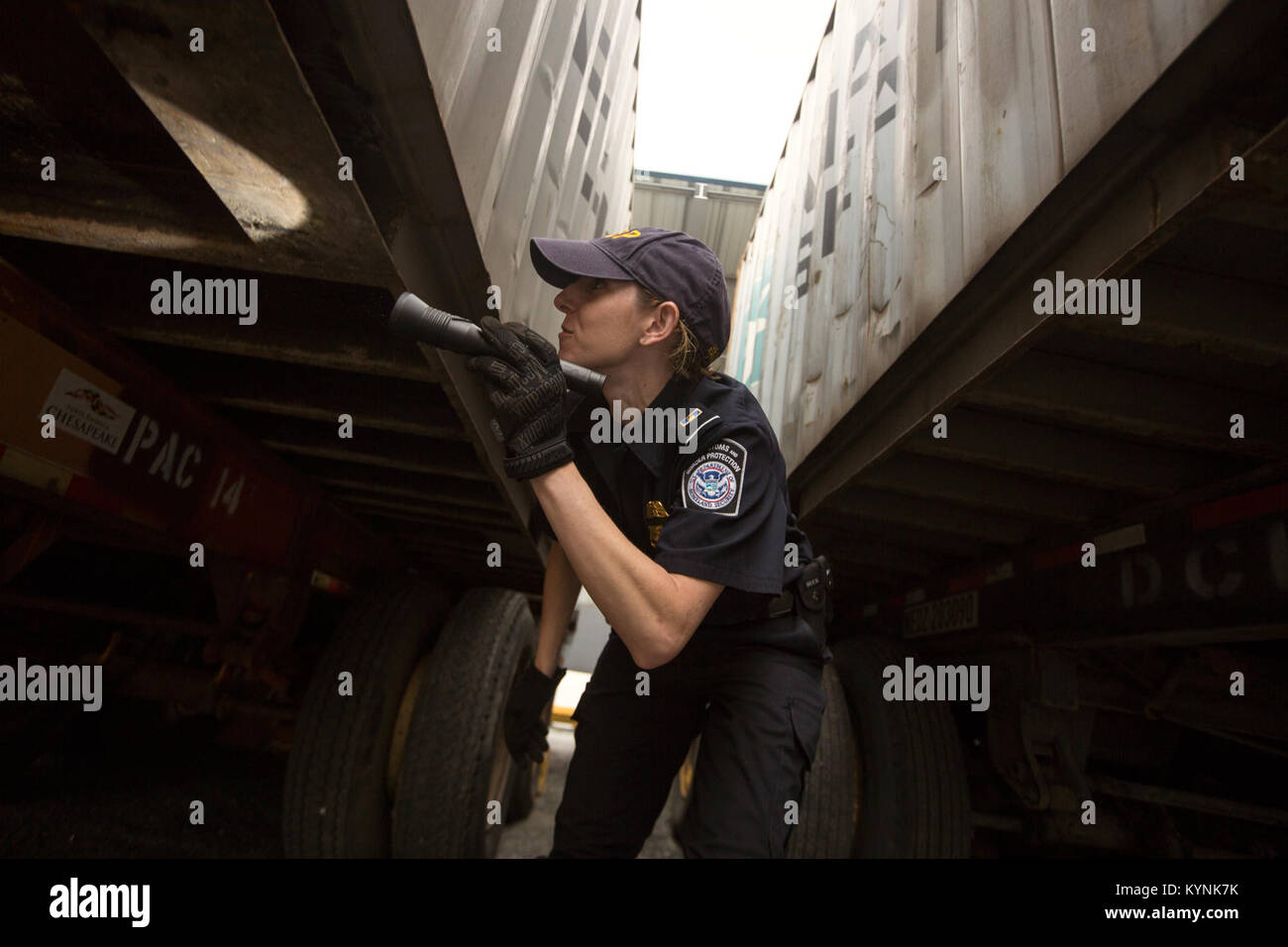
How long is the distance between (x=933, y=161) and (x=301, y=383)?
1.97 meters

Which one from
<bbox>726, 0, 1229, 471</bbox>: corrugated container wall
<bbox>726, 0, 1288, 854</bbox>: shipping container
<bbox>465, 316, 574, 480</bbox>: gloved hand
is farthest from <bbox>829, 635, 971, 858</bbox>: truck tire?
<bbox>465, 316, 574, 480</bbox>: gloved hand

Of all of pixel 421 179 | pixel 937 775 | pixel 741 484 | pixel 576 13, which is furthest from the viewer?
pixel 937 775

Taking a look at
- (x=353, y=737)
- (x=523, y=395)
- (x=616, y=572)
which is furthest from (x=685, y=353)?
(x=353, y=737)

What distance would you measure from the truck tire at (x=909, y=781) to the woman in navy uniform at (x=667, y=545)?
4.90 feet

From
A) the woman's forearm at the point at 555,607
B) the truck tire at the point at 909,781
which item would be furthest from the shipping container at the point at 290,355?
the truck tire at the point at 909,781

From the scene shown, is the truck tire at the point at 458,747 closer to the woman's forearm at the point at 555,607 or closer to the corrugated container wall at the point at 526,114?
the woman's forearm at the point at 555,607

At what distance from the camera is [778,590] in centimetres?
132

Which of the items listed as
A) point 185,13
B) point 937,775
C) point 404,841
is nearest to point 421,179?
point 185,13

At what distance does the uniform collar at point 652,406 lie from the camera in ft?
5.03

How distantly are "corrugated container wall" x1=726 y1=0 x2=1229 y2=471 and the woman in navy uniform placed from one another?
0.68 meters

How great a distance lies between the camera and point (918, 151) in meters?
2.10

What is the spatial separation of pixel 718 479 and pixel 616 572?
12.1 inches

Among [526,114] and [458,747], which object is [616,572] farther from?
[458,747]

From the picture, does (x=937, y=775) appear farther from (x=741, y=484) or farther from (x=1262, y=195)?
(x=1262, y=195)
